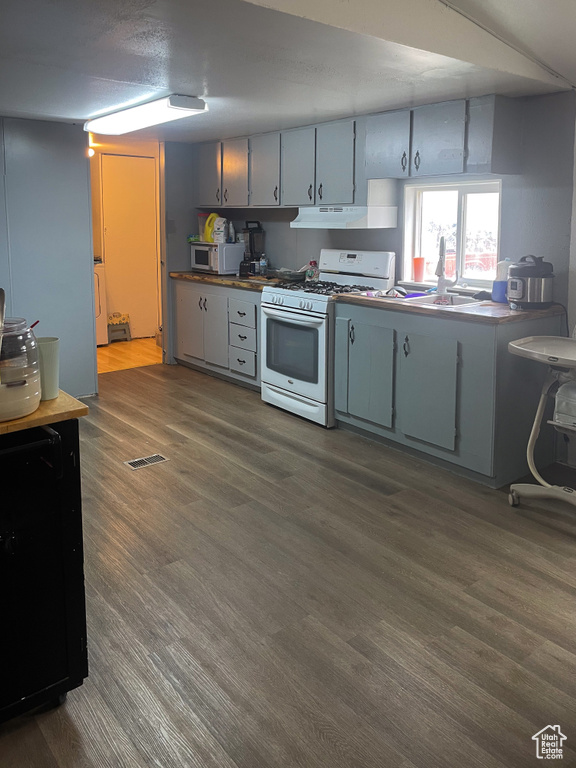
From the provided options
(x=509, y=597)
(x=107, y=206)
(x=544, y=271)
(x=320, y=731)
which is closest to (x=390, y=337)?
(x=544, y=271)

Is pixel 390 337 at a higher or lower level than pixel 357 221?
lower

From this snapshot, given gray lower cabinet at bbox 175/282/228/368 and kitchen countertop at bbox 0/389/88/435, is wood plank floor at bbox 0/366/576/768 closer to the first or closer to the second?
kitchen countertop at bbox 0/389/88/435

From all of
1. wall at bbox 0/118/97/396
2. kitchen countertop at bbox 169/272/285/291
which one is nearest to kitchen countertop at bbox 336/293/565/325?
kitchen countertop at bbox 169/272/285/291

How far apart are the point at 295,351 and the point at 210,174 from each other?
7.91 ft

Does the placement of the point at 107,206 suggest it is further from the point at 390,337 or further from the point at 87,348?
the point at 390,337

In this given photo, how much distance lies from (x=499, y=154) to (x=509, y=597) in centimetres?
249

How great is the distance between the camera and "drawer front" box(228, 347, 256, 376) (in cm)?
571

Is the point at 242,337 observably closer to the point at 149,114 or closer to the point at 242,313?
the point at 242,313

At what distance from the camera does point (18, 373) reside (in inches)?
75.6

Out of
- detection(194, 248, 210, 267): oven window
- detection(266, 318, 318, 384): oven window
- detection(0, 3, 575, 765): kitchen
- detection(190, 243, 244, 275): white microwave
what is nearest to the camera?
detection(0, 3, 575, 765): kitchen

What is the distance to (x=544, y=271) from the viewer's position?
3.81 meters

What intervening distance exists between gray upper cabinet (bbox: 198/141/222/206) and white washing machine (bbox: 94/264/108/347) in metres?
1.59

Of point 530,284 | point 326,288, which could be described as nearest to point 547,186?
point 530,284

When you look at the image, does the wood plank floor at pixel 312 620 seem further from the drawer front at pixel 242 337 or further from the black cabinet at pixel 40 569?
the drawer front at pixel 242 337
